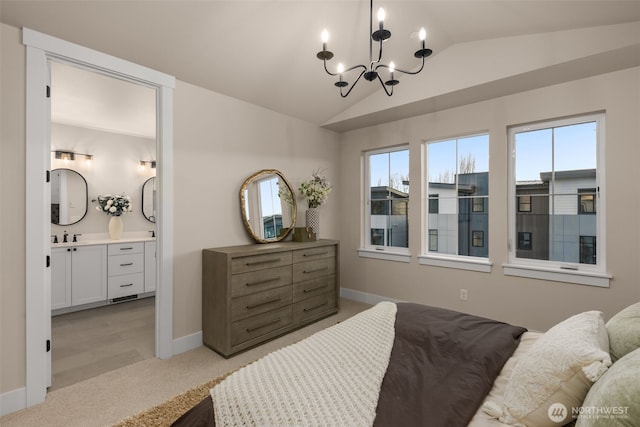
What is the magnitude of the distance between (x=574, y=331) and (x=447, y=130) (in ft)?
8.92

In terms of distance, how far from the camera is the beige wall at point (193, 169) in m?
1.99

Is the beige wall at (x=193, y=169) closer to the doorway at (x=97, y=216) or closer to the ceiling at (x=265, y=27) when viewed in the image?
the ceiling at (x=265, y=27)

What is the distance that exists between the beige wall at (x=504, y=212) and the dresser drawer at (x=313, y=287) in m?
0.75

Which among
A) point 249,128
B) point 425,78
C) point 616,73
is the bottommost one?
point 249,128

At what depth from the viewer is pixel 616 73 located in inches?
99.6

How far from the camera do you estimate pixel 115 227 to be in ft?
14.5

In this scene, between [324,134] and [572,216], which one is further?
[324,134]

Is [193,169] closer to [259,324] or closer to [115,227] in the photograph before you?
[259,324]

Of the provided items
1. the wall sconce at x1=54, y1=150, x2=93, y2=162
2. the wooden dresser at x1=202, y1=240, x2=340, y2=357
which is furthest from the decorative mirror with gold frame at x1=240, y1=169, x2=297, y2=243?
the wall sconce at x1=54, y1=150, x2=93, y2=162

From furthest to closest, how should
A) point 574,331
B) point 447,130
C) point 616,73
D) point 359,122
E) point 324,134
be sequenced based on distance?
point 324,134, point 359,122, point 447,130, point 616,73, point 574,331

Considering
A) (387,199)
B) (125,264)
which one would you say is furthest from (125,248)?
(387,199)

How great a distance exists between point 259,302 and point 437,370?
1.92 m

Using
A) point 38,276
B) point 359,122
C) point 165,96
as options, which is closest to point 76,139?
point 165,96

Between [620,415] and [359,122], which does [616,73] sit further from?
[620,415]
